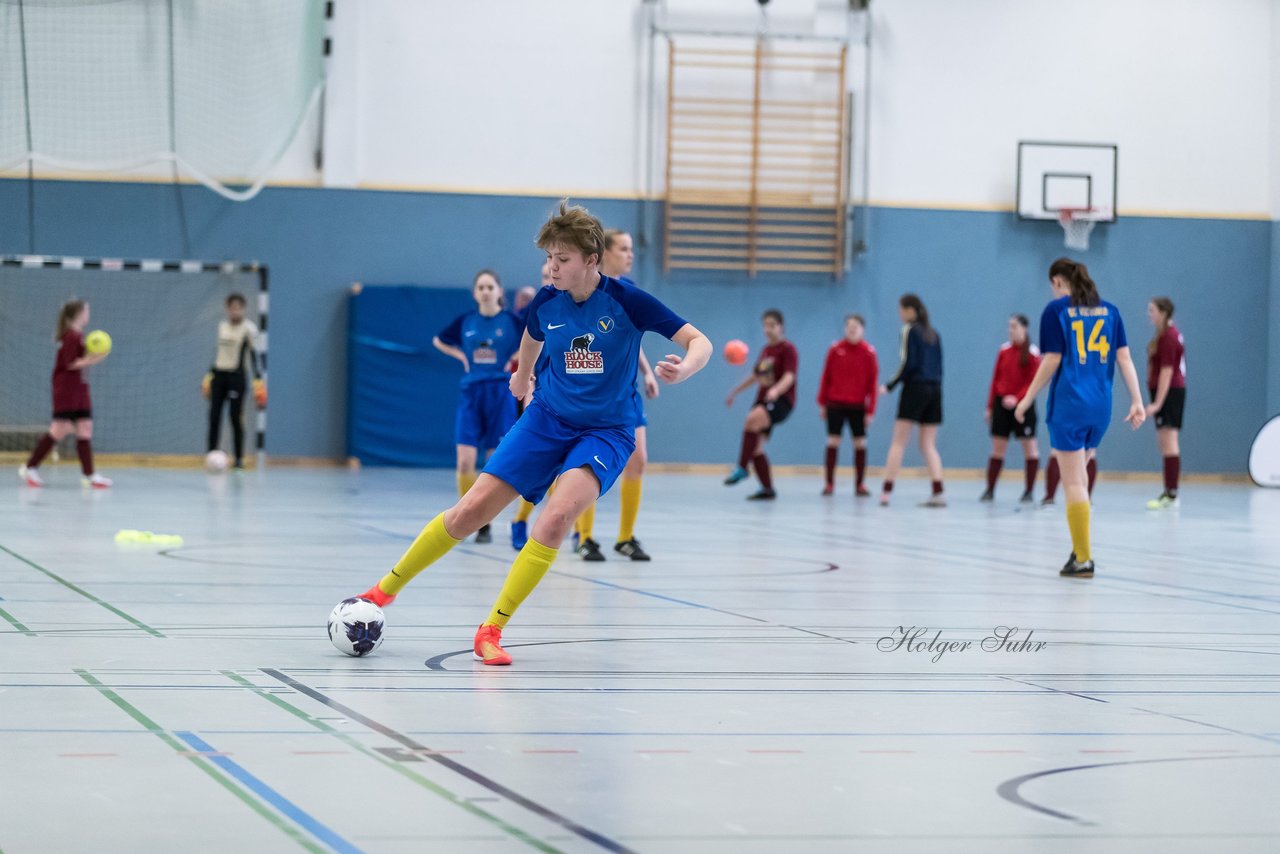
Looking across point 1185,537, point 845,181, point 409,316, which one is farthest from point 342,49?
point 1185,537

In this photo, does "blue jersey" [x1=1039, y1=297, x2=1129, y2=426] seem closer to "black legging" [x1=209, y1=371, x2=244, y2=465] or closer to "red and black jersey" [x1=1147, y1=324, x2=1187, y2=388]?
"red and black jersey" [x1=1147, y1=324, x2=1187, y2=388]

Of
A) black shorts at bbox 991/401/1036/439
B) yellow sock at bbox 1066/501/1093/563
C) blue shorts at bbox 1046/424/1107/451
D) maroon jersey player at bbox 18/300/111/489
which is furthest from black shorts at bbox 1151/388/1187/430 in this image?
maroon jersey player at bbox 18/300/111/489

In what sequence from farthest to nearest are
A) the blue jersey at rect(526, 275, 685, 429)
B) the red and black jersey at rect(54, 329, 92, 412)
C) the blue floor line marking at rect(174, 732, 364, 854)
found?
the red and black jersey at rect(54, 329, 92, 412) < the blue jersey at rect(526, 275, 685, 429) < the blue floor line marking at rect(174, 732, 364, 854)

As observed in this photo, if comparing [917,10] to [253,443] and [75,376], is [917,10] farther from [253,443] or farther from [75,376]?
[75,376]

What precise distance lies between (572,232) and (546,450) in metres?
0.77

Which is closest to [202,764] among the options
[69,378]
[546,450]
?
[546,450]

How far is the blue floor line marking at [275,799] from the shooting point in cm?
296

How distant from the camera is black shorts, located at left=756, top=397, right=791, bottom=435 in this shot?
639 inches

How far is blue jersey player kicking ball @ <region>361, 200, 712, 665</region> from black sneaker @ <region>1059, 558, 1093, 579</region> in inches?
155

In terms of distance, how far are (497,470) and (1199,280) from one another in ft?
63.6

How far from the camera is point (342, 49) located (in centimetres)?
2073

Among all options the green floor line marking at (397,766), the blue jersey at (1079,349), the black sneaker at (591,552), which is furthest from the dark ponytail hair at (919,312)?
the green floor line marking at (397,766)

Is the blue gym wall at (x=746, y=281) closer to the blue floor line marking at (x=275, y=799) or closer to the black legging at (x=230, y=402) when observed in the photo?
the black legging at (x=230, y=402)

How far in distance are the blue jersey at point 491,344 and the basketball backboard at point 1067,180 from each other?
13353 mm
